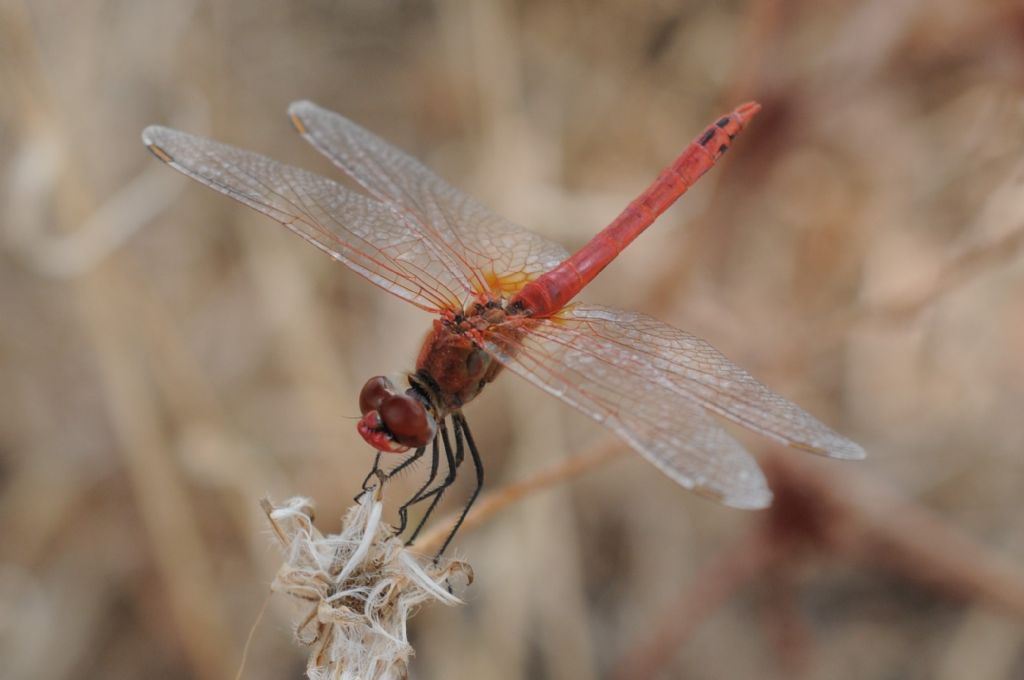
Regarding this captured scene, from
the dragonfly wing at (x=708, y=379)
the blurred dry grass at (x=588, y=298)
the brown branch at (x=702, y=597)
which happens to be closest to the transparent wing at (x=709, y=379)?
the dragonfly wing at (x=708, y=379)

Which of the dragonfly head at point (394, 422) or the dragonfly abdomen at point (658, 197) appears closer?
the dragonfly head at point (394, 422)

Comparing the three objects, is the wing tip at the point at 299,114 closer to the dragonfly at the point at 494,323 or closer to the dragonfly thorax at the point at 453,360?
the dragonfly at the point at 494,323

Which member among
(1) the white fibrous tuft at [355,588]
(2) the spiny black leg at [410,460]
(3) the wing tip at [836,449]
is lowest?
(1) the white fibrous tuft at [355,588]

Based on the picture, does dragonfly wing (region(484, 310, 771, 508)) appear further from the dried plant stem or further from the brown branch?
the brown branch

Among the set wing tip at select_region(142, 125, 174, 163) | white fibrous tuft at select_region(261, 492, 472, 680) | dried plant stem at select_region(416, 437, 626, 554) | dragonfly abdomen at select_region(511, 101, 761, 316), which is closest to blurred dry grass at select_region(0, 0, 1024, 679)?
dragonfly abdomen at select_region(511, 101, 761, 316)

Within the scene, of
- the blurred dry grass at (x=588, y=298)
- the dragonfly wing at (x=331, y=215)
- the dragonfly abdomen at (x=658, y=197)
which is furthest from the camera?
the blurred dry grass at (x=588, y=298)

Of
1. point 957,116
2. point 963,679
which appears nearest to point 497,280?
point 963,679

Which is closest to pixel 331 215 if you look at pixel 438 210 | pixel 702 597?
pixel 438 210

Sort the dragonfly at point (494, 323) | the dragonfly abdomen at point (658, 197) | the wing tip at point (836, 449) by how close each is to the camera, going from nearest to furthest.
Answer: the wing tip at point (836, 449) < the dragonfly at point (494, 323) < the dragonfly abdomen at point (658, 197)
